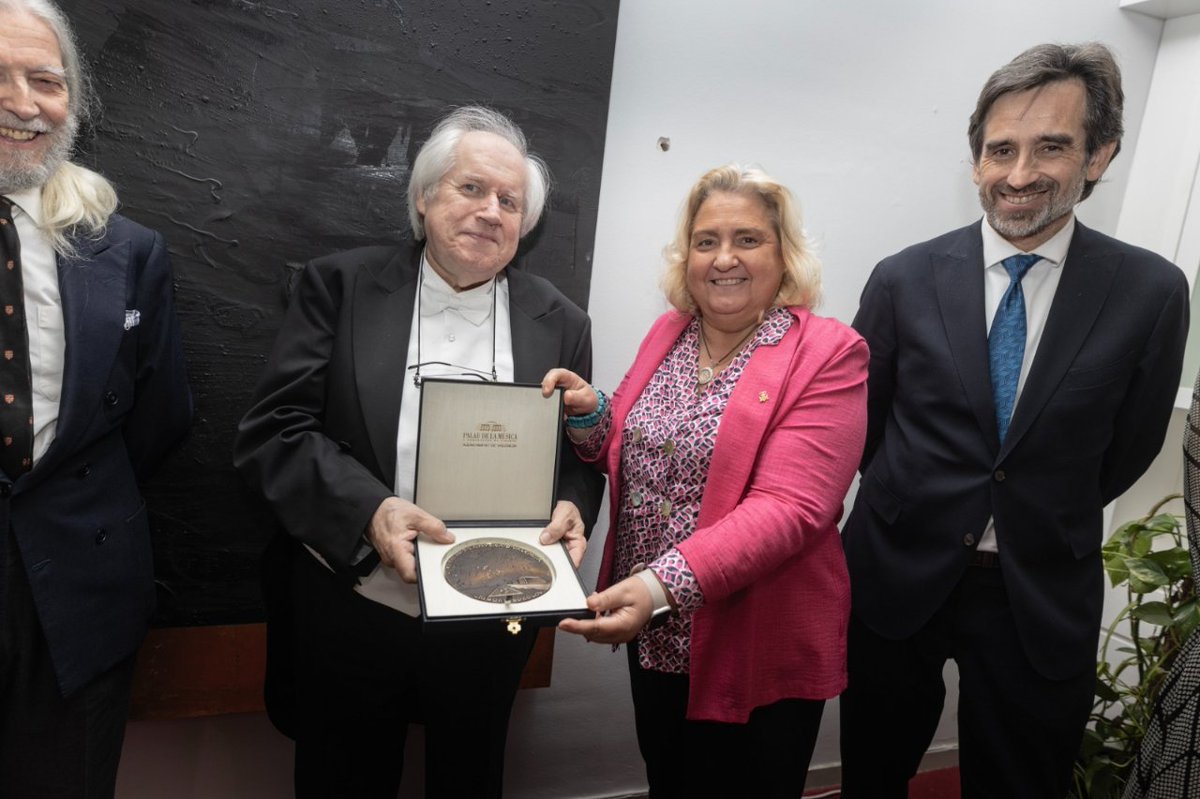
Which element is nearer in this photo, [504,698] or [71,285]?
[71,285]

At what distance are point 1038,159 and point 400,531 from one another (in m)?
1.48

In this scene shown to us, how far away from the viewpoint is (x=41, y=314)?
48.5 inches

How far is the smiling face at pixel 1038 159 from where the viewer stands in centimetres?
148

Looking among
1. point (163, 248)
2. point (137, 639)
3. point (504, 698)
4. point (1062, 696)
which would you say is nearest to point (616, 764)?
point (504, 698)

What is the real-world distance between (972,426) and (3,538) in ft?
5.99

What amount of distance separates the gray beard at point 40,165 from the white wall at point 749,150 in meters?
1.17

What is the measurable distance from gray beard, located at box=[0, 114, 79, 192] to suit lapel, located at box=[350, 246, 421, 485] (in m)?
0.53

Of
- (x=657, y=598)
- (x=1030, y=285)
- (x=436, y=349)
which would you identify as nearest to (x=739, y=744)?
(x=657, y=598)

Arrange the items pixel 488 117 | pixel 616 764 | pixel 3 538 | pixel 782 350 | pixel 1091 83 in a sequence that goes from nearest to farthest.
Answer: pixel 3 538 → pixel 782 350 → pixel 1091 83 → pixel 488 117 → pixel 616 764

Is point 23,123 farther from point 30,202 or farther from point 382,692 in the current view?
point 382,692

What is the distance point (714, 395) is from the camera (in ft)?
4.57

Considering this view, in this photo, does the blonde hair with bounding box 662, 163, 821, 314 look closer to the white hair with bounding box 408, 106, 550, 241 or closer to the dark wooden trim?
the white hair with bounding box 408, 106, 550, 241

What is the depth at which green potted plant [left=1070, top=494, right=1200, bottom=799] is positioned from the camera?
1911mm

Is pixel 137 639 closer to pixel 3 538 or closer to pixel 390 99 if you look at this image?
pixel 3 538
